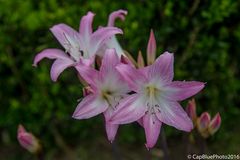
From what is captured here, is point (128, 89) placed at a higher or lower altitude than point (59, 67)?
lower

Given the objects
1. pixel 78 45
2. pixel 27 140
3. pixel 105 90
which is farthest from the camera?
pixel 27 140

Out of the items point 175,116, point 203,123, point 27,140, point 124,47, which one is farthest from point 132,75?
point 124,47

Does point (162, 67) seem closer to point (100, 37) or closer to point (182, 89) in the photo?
point (182, 89)

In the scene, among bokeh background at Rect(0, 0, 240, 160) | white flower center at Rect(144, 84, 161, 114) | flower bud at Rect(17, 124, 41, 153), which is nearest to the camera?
white flower center at Rect(144, 84, 161, 114)

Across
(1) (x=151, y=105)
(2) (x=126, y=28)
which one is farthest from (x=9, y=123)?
(1) (x=151, y=105)

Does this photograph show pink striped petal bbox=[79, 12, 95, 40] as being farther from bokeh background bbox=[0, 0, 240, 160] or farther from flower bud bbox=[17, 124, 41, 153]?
bokeh background bbox=[0, 0, 240, 160]

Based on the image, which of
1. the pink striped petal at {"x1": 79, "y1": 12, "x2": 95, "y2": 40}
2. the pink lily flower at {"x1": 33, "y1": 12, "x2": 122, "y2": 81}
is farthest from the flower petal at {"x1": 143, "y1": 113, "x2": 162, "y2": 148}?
the pink striped petal at {"x1": 79, "y1": 12, "x2": 95, "y2": 40}
